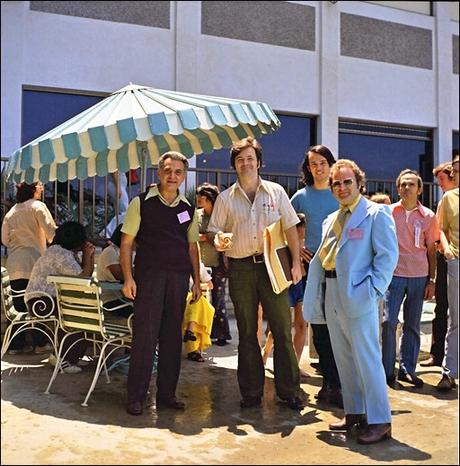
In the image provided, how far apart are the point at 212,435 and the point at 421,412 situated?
160 cm

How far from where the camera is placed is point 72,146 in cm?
386

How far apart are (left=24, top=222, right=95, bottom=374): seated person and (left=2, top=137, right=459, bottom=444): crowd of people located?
11mm

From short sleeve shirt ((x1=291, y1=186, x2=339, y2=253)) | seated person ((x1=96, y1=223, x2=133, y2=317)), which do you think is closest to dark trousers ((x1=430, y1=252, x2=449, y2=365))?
short sleeve shirt ((x1=291, y1=186, x2=339, y2=253))

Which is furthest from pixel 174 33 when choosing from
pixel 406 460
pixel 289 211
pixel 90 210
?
pixel 406 460

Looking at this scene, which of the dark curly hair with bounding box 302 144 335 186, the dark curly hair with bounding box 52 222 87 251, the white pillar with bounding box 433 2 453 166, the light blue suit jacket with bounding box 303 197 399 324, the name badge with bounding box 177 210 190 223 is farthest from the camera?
the white pillar with bounding box 433 2 453 166

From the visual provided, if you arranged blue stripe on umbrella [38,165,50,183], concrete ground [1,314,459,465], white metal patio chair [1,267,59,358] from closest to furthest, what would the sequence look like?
concrete ground [1,314,459,465] → blue stripe on umbrella [38,165,50,183] → white metal patio chair [1,267,59,358]

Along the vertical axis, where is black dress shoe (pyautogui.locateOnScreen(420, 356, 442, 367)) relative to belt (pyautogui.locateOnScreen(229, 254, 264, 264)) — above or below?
below

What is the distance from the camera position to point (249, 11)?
11031 mm

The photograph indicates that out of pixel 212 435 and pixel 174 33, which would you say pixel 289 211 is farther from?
pixel 174 33

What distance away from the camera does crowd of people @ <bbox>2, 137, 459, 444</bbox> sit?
3564 millimetres

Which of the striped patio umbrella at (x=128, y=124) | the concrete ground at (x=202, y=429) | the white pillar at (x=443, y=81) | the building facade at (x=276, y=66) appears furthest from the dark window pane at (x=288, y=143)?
the concrete ground at (x=202, y=429)

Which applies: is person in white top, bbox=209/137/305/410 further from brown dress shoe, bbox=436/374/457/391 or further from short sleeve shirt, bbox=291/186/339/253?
brown dress shoe, bbox=436/374/457/391

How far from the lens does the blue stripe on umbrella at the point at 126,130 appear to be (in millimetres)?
3807

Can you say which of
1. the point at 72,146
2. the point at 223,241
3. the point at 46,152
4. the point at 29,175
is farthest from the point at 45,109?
the point at 223,241
